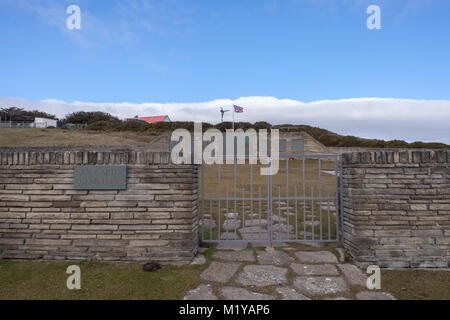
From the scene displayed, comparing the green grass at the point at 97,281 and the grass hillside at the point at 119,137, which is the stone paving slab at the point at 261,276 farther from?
the grass hillside at the point at 119,137

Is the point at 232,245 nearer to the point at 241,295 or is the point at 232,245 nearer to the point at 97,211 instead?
the point at 241,295

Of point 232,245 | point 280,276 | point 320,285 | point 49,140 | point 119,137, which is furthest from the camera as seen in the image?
point 119,137

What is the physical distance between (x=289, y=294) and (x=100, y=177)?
3.08 meters

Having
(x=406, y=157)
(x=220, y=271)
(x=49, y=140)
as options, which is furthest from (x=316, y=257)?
(x=49, y=140)

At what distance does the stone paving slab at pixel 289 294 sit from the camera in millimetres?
2929

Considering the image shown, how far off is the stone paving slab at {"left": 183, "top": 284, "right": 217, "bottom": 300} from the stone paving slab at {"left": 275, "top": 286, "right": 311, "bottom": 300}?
0.77m

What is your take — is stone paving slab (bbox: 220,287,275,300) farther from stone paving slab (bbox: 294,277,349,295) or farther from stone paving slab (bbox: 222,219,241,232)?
stone paving slab (bbox: 222,219,241,232)

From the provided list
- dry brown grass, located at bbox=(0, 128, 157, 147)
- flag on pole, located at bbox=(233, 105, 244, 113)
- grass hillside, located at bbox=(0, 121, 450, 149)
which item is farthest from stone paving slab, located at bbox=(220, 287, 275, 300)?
grass hillside, located at bbox=(0, 121, 450, 149)

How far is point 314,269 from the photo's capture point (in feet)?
12.1

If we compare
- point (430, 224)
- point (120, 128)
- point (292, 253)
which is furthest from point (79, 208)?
point (120, 128)

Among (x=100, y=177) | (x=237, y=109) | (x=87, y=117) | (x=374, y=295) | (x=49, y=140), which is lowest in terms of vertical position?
(x=374, y=295)
